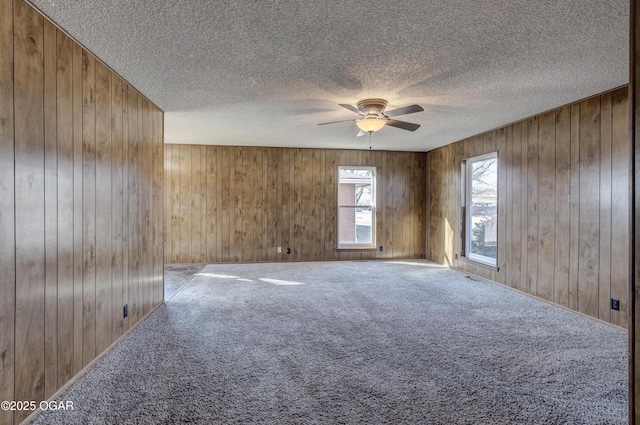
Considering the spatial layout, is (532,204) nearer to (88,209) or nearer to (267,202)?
(267,202)

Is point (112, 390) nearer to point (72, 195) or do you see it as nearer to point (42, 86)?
point (72, 195)

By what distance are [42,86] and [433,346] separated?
3.33 m

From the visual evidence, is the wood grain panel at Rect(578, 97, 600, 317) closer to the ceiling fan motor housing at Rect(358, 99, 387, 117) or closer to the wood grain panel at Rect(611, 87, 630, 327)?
the wood grain panel at Rect(611, 87, 630, 327)

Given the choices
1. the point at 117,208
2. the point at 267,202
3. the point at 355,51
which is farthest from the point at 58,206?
the point at 267,202

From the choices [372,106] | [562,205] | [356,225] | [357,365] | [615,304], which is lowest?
[357,365]

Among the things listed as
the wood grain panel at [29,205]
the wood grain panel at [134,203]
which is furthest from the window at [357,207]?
the wood grain panel at [29,205]

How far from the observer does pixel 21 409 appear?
1731 millimetres

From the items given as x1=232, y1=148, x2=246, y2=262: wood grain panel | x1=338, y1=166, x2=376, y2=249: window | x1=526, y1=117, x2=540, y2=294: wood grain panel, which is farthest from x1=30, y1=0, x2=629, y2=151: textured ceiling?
x1=338, y1=166, x2=376, y2=249: window

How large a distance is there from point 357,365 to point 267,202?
4562 mm

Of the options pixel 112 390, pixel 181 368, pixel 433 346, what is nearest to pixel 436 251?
pixel 433 346

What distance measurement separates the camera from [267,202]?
6.51m

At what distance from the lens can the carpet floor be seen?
185 cm

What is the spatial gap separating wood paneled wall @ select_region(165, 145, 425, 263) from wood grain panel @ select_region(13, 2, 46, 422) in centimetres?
447

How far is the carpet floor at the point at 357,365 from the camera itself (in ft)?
6.07
